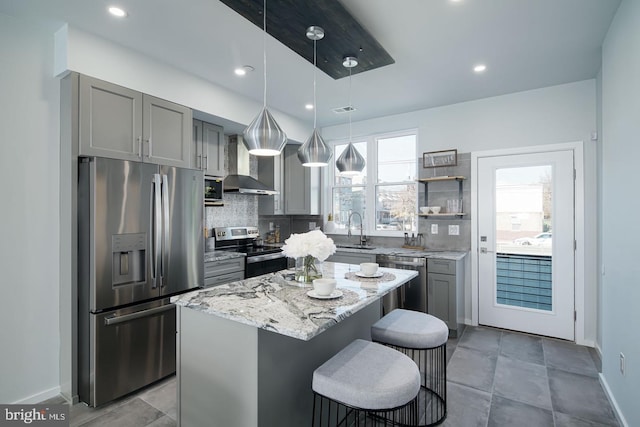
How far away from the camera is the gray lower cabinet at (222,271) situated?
11.1 ft

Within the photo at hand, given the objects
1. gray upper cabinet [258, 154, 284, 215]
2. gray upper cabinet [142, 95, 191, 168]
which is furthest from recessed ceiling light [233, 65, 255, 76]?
gray upper cabinet [258, 154, 284, 215]

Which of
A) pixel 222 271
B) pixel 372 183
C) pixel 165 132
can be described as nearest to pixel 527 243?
pixel 372 183

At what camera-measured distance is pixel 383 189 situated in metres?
4.84

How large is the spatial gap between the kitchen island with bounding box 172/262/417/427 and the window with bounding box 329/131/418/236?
279 cm

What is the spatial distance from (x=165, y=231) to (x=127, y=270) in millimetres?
415

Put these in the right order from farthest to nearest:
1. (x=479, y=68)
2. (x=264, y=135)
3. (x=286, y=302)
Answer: (x=479, y=68) < (x=264, y=135) < (x=286, y=302)

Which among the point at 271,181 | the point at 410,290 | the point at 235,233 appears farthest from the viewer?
the point at 271,181

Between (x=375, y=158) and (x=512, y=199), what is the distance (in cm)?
190

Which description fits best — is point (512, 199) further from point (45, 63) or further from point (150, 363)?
point (45, 63)

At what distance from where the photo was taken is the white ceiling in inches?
87.7

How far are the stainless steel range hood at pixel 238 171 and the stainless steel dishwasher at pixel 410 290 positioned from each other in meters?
1.94

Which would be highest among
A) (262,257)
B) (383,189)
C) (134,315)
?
(383,189)

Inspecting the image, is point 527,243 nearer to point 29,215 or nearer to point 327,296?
point 327,296

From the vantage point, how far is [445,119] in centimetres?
427
